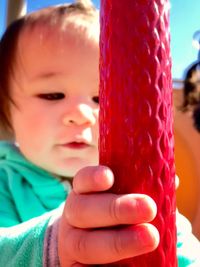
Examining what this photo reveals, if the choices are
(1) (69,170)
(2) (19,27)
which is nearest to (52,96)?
(1) (69,170)

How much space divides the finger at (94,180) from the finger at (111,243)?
27 millimetres

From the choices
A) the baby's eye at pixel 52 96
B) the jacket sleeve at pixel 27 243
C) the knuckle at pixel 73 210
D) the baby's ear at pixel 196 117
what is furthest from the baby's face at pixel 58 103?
the baby's ear at pixel 196 117

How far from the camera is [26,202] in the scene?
79 cm

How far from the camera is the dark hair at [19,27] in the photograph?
88 centimetres

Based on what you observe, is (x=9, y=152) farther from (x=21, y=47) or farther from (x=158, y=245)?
(x=158, y=245)

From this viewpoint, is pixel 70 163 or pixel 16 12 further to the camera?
pixel 16 12

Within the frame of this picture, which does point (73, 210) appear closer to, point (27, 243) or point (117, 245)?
point (117, 245)

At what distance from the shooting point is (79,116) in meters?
0.71

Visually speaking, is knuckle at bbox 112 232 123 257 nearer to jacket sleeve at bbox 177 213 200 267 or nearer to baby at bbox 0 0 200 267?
baby at bbox 0 0 200 267

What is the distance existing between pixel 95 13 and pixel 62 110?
1.07ft

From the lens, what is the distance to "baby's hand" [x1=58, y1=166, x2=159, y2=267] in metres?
0.23

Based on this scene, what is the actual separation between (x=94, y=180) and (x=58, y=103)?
500mm

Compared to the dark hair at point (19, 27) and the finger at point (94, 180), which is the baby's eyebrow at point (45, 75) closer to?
the dark hair at point (19, 27)

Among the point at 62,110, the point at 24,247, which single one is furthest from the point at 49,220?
the point at 62,110
